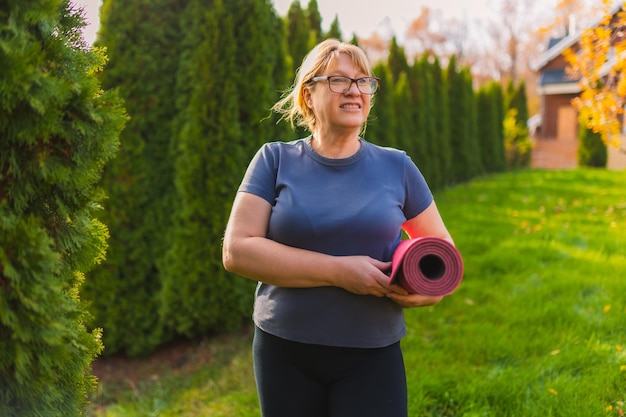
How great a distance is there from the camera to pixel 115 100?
1.73 metres

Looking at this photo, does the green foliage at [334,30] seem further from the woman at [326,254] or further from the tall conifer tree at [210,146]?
the woman at [326,254]

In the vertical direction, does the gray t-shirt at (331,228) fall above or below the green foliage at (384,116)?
below

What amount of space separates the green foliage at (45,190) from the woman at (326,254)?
52cm

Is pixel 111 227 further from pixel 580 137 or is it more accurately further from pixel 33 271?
pixel 580 137

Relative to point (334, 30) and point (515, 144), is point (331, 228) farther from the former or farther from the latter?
point (515, 144)

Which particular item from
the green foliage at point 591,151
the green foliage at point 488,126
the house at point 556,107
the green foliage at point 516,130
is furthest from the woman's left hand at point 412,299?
the house at point 556,107

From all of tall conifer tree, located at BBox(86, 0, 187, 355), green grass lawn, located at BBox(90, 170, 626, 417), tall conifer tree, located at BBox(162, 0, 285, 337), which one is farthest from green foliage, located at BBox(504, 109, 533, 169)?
tall conifer tree, located at BBox(86, 0, 187, 355)

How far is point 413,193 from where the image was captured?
2129 millimetres

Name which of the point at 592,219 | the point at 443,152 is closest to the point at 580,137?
the point at 443,152

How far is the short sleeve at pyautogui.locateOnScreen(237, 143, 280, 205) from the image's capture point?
6.63 ft

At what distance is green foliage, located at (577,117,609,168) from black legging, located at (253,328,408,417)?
66.7ft

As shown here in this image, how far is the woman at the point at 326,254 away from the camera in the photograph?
194 centimetres

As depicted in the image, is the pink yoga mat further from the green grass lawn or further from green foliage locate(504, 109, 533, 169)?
green foliage locate(504, 109, 533, 169)

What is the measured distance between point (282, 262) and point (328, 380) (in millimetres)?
461
